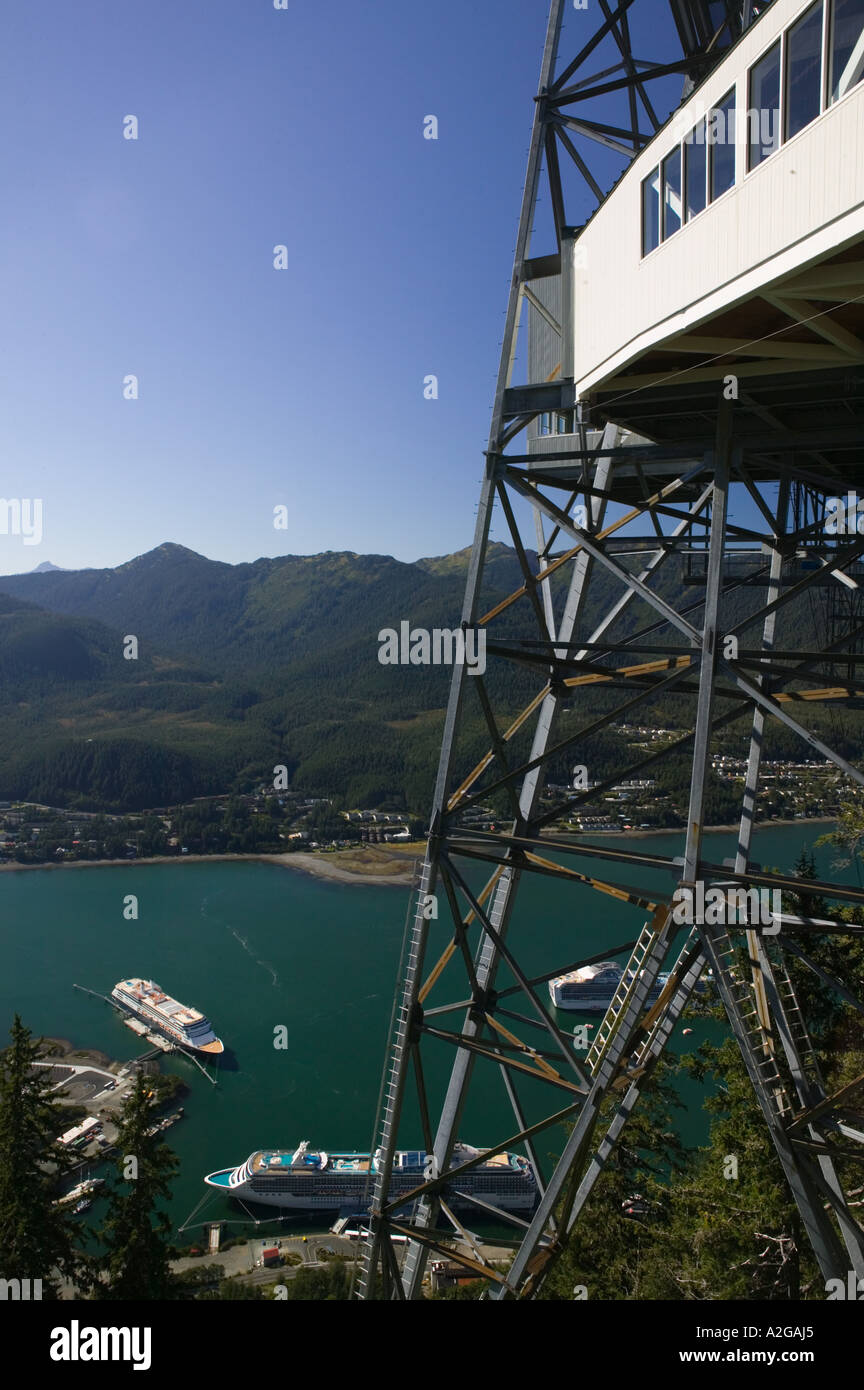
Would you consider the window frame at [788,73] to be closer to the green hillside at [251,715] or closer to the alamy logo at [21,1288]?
the alamy logo at [21,1288]

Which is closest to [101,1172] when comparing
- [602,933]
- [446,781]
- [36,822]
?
[602,933]

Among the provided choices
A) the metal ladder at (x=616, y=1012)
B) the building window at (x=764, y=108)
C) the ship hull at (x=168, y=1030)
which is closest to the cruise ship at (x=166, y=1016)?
the ship hull at (x=168, y=1030)

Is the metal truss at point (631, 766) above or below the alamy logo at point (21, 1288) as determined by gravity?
above

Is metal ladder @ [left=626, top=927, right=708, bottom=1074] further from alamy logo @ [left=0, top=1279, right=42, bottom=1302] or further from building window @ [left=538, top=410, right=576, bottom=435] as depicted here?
alamy logo @ [left=0, top=1279, right=42, bottom=1302]

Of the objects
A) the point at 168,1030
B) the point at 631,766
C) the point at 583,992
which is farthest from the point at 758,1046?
the point at 583,992

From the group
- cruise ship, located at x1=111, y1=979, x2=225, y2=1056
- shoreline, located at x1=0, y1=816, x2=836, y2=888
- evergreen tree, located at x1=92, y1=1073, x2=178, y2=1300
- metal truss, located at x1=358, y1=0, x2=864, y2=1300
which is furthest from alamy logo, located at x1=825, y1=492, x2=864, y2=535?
shoreline, located at x1=0, y1=816, x2=836, y2=888

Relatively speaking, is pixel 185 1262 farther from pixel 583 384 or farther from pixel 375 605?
pixel 375 605

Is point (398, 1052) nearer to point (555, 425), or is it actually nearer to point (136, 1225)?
point (555, 425)
